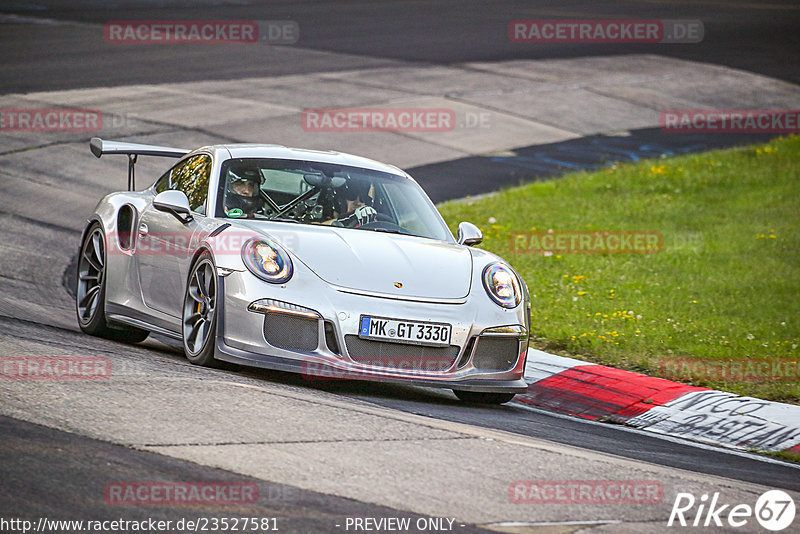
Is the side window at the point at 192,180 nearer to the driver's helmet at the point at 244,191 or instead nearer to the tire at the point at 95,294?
the driver's helmet at the point at 244,191

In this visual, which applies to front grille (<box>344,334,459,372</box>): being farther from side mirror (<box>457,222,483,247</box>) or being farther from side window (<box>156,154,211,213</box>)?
side window (<box>156,154,211,213</box>)

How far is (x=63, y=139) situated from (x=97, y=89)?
3.92 meters

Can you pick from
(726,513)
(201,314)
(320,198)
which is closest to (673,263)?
(320,198)

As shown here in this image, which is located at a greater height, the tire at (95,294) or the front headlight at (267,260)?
the front headlight at (267,260)

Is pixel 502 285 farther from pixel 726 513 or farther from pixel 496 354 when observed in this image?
pixel 726 513

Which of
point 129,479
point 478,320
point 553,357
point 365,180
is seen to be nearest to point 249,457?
point 129,479

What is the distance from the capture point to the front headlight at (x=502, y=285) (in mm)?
7387

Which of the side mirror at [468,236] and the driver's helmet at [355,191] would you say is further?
the side mirror at [468,236]

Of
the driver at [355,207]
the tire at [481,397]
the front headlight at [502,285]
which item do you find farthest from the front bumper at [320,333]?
the driver at [355,207]

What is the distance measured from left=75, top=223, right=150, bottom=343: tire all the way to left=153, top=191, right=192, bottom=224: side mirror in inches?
46.8

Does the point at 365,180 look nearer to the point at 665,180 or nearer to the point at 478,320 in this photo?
the point at 478,320

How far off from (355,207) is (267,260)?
122 cm

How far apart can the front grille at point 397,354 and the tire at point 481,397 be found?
30.5 inches

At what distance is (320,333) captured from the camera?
6785 millimetres
